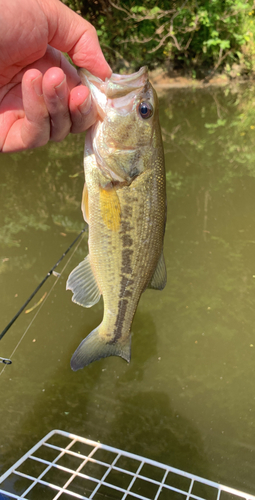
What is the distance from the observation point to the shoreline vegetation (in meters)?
13.7

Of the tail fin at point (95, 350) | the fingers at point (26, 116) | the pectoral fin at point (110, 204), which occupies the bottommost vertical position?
the tail fin at point (95, 350)

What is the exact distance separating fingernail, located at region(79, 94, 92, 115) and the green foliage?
14.0 meters

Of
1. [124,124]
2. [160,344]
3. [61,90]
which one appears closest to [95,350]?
[124,124]

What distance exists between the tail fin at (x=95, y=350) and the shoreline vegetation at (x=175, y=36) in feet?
46.3

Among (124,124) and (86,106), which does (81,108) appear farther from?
(124,124)

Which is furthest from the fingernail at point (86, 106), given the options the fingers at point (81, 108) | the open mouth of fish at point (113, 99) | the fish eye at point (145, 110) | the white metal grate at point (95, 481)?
the white metal grate at point (95, 481)

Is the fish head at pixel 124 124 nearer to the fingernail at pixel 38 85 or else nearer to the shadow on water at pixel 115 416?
the fingernail at pixel 38 85

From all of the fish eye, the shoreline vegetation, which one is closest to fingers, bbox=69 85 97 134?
the fish eye

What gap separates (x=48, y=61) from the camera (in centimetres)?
172

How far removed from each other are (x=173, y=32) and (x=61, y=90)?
14.7 meters

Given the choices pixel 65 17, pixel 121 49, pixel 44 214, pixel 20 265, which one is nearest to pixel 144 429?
pixel 20 265

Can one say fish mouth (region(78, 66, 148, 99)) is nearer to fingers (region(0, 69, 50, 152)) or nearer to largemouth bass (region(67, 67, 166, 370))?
largemouth bass (region(67, 67, 166, 370))

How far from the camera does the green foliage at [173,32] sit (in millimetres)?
13711

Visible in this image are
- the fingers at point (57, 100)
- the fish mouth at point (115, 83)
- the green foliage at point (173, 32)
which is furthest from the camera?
the green foliage at point (173, 32)
